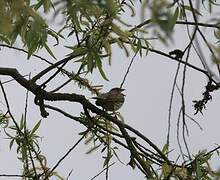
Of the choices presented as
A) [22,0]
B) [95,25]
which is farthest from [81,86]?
[22,0]

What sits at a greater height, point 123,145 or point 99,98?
point 99,98

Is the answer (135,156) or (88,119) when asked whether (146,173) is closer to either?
(135,156)

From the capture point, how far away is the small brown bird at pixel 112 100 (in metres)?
1.19

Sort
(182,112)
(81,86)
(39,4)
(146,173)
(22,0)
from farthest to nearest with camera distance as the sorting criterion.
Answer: (81,86)
(146,173)
(39,4)
(182,112)
(22,0)

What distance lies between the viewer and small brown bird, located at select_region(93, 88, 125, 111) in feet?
3.90

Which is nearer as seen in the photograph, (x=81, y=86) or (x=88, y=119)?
(x=88, y=119)

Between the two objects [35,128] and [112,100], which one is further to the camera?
[35,128]

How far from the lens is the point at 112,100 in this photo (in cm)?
120

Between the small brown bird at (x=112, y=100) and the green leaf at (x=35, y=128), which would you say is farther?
the green leaf at (x=35, y=128)

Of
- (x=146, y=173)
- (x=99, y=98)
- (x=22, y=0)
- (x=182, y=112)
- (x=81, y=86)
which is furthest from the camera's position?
(x=81, y=86)

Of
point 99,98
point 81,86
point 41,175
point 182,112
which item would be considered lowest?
point 182,112

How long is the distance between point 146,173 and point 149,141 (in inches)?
2.5

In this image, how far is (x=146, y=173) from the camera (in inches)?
42.4

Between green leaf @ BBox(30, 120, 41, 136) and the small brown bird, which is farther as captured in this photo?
green leaf @ BBox(30, 120, 41, 136)
